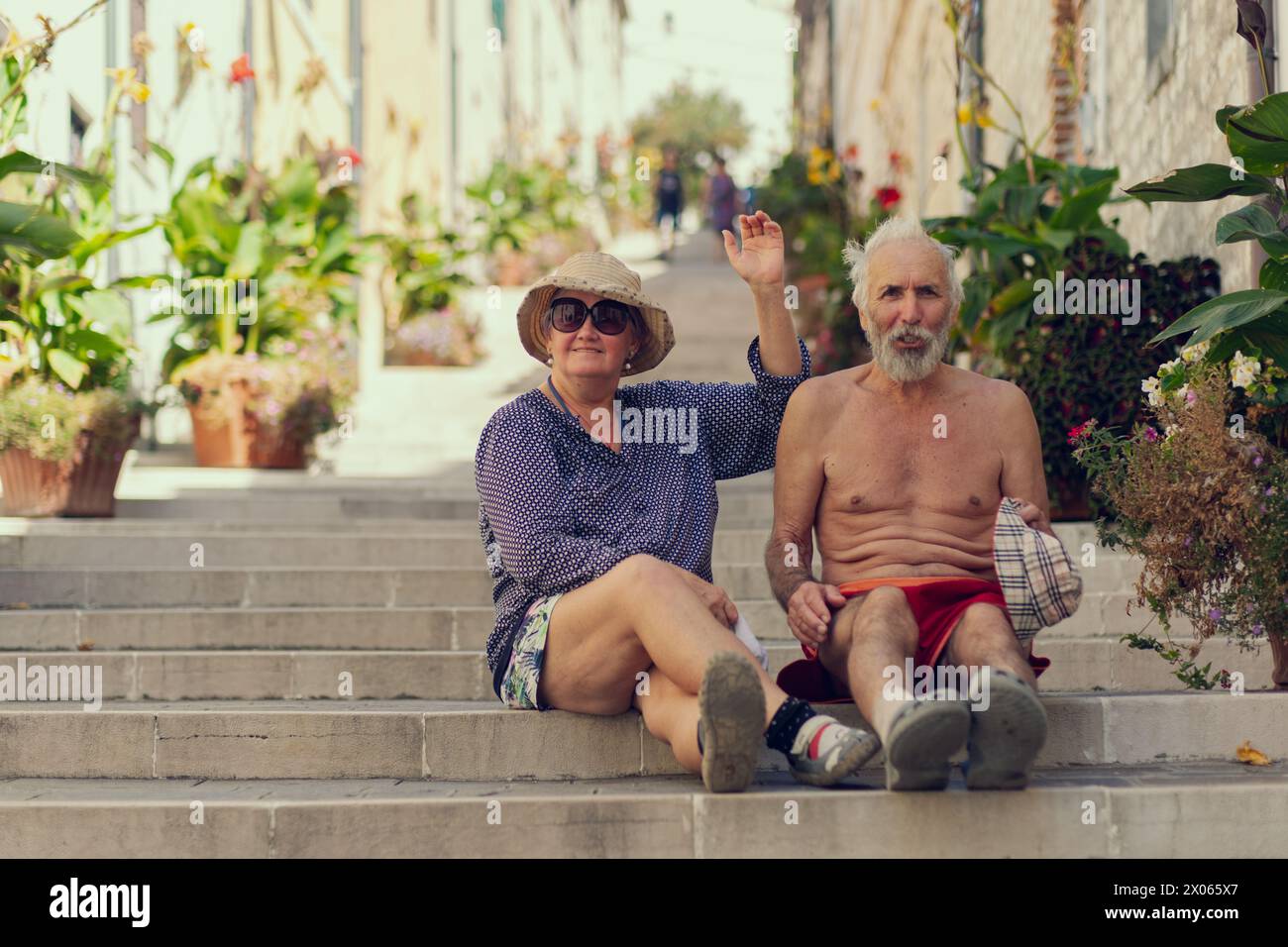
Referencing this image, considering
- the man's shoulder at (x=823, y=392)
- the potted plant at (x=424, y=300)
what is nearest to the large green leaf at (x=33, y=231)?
the man's shoulder at (x=823, y=392)

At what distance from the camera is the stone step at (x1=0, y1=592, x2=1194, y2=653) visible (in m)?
5.22

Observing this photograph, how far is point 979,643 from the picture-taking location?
12.0 feet

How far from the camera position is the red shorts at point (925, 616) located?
3828 mm

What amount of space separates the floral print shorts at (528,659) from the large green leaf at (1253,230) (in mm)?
2036

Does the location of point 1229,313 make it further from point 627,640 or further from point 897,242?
point 627,640

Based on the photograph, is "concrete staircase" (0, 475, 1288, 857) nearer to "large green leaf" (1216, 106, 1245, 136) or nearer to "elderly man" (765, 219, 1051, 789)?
"elderly man" (765, 219, 1051, 789)

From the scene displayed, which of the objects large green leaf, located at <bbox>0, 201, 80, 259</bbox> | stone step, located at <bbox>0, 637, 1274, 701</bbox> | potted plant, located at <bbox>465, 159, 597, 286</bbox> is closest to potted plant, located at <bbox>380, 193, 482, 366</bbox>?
potted plant, located at <bbox>465, 159, 597, 286</bbox>

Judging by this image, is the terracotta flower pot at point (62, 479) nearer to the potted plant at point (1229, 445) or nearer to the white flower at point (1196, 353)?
the potted plant at point (1229, 445)

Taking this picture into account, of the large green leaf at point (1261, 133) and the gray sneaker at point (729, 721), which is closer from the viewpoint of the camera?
the gray sneaker at point (729, 721)

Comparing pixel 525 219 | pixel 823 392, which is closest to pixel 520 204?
pixel 525 219

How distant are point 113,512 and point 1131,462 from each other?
453 cm

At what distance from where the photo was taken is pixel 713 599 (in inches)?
149
